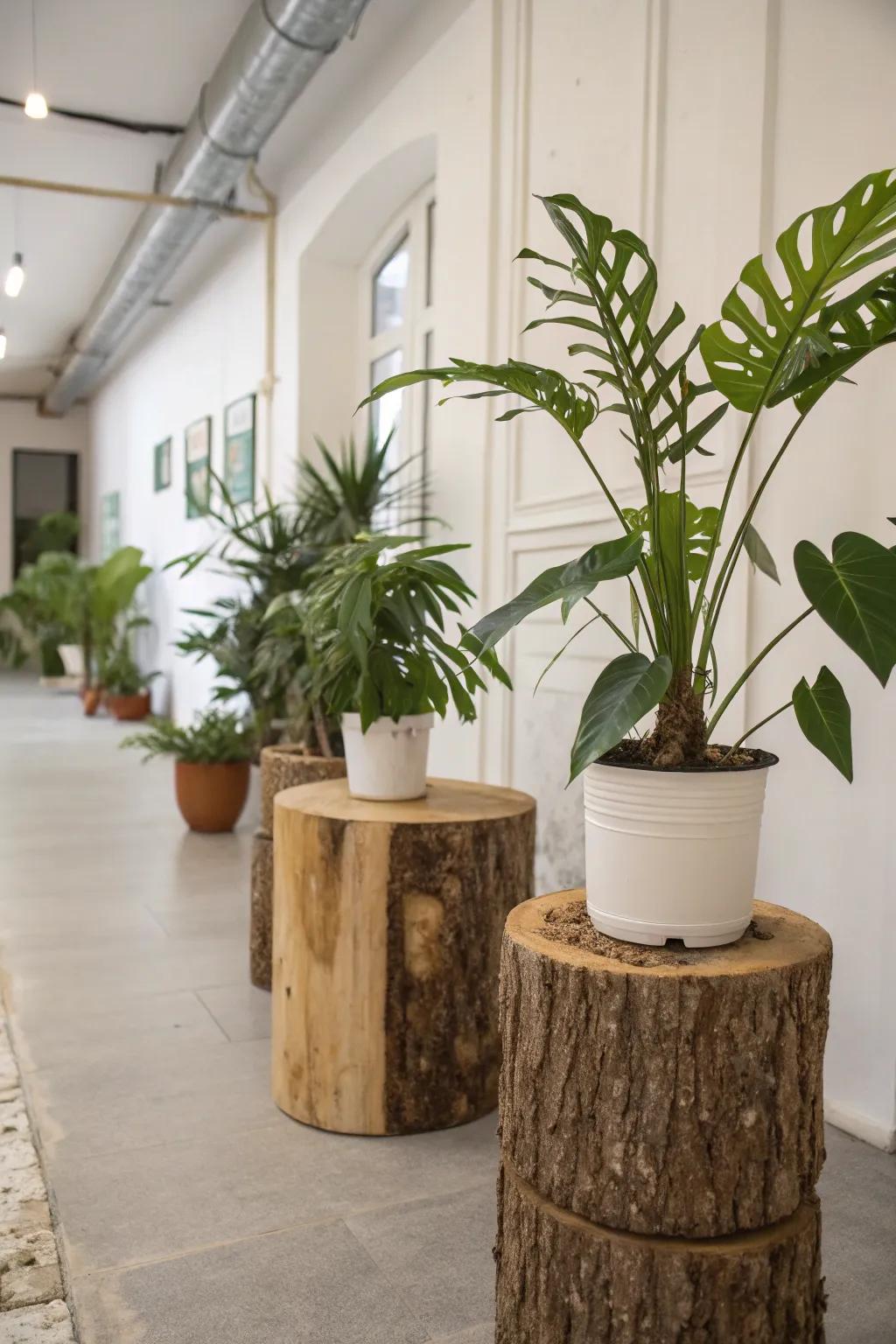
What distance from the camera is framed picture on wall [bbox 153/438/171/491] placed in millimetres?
8891

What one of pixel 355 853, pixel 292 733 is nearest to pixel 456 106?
pixel 292 733

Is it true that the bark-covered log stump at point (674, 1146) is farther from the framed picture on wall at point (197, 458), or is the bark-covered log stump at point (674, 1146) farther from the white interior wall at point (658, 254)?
the framed picture on wall at point (197, 458)

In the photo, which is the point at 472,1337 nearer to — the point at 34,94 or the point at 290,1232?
the point at 290,1232

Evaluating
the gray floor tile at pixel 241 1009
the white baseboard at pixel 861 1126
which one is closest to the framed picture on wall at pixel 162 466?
the gray floor tile at pixel 241 1009

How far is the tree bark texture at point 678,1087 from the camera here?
1.27 meters

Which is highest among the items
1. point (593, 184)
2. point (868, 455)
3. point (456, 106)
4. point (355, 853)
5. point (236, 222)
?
point (236, 222)

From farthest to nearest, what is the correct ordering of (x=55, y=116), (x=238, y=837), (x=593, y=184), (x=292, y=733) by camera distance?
(x=55, y=116) < (x=238, y=837) < (x=292, y=733) < (x=593, y=184)

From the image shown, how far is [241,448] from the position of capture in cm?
660

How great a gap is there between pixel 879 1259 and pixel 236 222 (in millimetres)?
6077

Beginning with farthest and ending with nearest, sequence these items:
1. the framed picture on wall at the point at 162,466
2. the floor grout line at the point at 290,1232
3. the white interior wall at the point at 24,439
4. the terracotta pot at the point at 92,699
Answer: the white interior wall at the point at 24,439, the terracotta pot at the point at 92,699, the framed picture on wall at the point at 162,466, the floor grout line at the point at 290,1232

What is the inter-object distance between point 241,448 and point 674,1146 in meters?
5.82

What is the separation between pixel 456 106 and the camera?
3.78m

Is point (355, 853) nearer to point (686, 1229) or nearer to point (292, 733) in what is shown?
point (686, 1229)

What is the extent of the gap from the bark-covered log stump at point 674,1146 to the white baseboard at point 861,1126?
0.84 m
